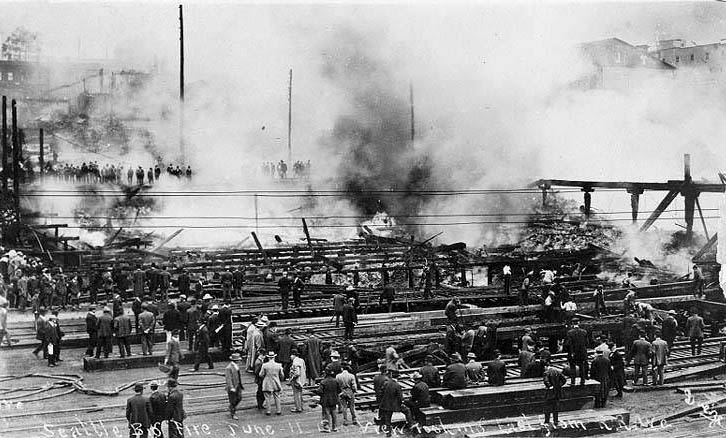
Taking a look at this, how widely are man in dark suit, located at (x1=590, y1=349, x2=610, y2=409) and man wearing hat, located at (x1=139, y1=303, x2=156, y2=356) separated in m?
10.5

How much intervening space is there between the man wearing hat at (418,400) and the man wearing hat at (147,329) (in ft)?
25.9

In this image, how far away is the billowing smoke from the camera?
51188 millimetres

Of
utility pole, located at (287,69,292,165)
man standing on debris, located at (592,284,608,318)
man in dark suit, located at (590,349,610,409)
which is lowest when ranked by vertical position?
man in dark suit, located at (590,349,610,409)

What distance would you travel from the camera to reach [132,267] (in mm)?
27719

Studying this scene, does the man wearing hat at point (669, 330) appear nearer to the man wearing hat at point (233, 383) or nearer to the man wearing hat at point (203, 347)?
the man wearing hat at point (233, 383)

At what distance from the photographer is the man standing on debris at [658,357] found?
643 inches

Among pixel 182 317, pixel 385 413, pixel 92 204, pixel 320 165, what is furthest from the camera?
pixel 320 165

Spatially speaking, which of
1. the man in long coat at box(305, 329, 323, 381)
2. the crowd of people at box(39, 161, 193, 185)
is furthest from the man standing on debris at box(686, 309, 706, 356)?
the crowd of people at box(39, 161, 193, 185)

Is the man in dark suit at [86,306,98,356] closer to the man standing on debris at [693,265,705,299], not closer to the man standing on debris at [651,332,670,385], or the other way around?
the man standing on debris at [651,332,670,385]

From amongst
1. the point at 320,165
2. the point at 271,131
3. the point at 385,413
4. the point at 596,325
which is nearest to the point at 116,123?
the point at 271,131

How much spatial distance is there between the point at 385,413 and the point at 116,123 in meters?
52.5

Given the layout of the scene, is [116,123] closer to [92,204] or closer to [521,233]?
[92,204]

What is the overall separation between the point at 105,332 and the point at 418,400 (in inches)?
350

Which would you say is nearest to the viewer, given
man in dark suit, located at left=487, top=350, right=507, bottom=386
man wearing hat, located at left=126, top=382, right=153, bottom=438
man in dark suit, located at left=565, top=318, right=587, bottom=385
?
man wearing hat, located at left=126, top=382, right=153, bottom=438
